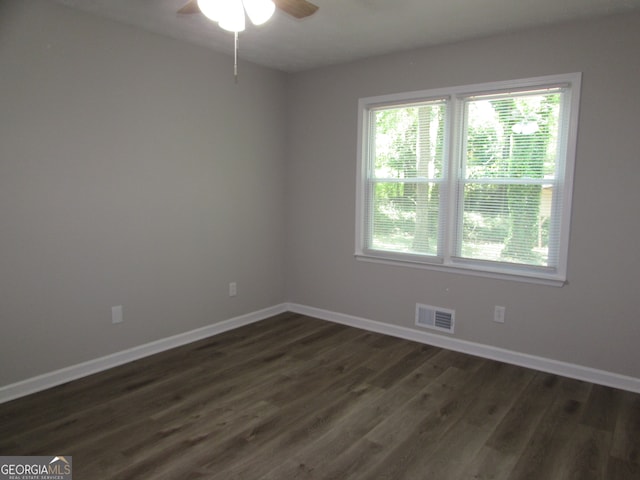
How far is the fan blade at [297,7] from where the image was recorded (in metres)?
2.11

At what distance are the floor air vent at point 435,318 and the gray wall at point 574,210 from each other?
6cm

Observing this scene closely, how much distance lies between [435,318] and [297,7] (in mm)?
2723

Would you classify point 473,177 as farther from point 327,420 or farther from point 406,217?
point 327,420

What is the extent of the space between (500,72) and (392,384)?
245cm

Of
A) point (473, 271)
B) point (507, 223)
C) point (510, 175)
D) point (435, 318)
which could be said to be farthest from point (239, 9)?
point (435, 318)

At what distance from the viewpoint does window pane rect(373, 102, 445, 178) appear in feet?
12.3

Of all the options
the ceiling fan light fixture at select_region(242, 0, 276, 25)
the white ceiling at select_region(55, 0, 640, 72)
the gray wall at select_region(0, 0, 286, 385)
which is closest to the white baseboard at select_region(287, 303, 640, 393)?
the gray wall at select_region(0, 0, 286, 385)

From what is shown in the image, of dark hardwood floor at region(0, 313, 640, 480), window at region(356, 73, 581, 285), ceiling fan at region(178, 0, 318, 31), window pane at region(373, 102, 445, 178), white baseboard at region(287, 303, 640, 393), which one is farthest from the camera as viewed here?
window pane at region(373, 102, 445, 178)

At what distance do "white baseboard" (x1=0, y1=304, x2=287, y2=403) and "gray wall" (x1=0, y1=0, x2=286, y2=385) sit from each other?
0.05 m

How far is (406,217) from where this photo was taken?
400cm

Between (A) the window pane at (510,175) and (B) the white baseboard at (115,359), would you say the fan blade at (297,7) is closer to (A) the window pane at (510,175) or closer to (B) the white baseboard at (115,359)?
(A) the window pane at (510,175)

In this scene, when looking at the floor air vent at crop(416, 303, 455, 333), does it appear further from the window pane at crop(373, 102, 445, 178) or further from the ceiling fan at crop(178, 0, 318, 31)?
the ceiling fan at crop(178, 0, 318, 31)

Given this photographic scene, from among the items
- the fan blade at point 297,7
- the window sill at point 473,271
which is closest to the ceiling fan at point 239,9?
the fan blade at point 297,7

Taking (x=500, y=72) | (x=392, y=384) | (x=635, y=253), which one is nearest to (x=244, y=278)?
(x=392, y=384)
